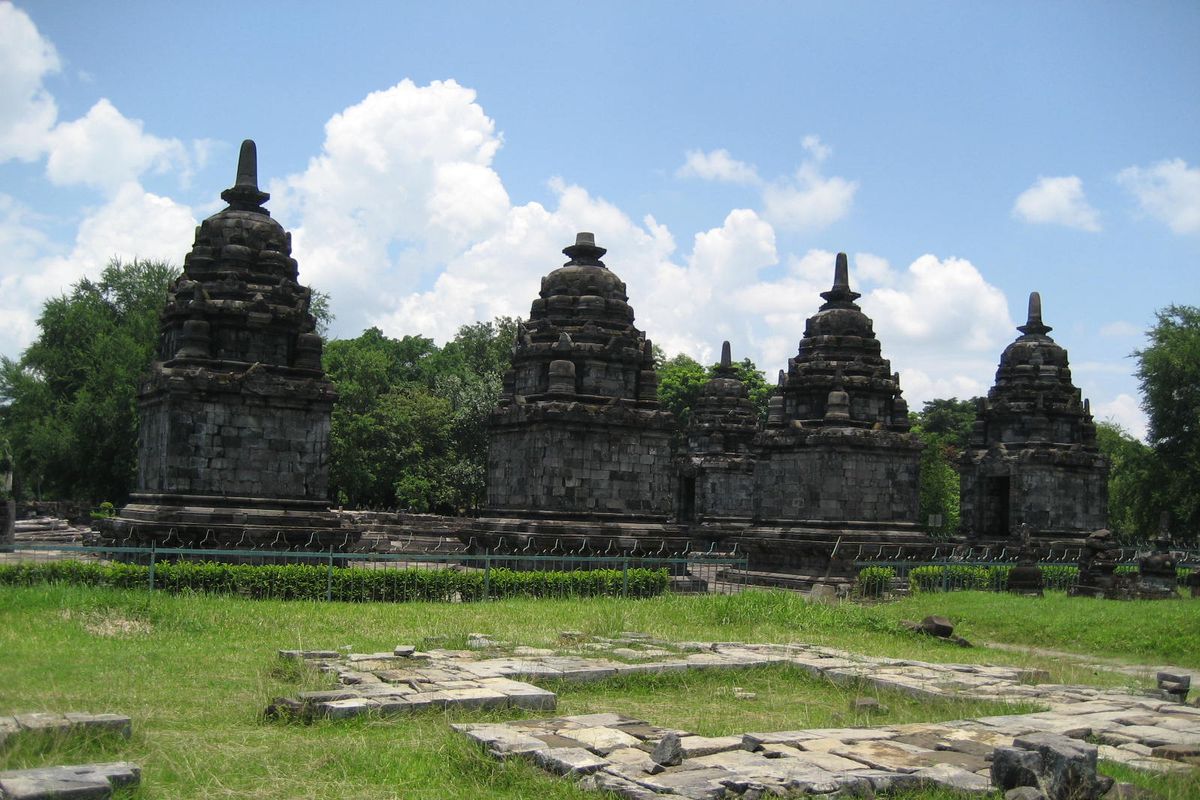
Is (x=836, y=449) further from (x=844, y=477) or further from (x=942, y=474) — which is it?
(x=942, y=474)

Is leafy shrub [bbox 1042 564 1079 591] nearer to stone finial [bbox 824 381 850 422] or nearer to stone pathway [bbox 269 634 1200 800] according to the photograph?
stone finial [bbox 824 381 850 422]

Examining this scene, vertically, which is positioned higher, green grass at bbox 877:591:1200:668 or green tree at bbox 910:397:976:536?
green tree at bbox 910:397:976:536

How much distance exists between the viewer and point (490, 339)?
55781 mm

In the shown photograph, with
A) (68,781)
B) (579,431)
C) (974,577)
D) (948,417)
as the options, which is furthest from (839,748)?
(948,417)

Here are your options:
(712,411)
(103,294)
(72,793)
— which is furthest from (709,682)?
(103,294)

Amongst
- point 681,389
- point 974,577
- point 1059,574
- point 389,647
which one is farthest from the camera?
point 681,389

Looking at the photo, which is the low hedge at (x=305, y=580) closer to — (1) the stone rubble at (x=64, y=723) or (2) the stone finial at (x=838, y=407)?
(1) the stone rubble at (x=64, y=723)

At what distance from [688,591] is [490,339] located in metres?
34.2

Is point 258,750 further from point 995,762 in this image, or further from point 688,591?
point 688,591

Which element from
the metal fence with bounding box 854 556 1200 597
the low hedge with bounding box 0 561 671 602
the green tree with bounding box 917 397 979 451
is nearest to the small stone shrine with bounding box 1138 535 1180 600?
the metal fence with bounding box 854 556 1200 597

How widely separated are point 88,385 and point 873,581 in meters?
27.4

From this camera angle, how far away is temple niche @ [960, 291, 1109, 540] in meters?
32.2

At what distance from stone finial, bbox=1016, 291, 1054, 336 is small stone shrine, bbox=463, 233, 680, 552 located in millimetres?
15116

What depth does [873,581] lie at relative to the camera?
2328cm
